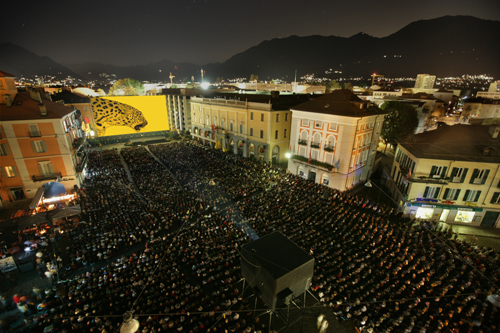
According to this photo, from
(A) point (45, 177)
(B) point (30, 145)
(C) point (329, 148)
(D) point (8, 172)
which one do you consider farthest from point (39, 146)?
(C) point (329, 148)

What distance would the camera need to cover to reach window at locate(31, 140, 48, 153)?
26812 mm

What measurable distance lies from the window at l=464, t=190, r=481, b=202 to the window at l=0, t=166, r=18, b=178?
5126 centimetres

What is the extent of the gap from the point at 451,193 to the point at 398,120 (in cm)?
2159

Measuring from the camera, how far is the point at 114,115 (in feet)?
188

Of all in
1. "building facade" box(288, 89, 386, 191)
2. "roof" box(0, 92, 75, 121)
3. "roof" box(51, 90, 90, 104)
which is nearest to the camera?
"roof" box(0, 92, 75, 121)

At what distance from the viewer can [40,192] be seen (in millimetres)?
24953

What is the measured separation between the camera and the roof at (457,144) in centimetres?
2255

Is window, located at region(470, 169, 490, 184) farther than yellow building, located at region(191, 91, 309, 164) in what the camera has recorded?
No

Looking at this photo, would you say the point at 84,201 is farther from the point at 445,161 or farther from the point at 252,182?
the point at 445,161

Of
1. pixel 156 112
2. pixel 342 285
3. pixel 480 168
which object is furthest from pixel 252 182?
pixel 156 112

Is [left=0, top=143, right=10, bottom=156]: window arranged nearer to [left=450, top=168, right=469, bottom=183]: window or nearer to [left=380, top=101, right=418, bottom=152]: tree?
[left=450, top=168, right=469, bottom=183]: window

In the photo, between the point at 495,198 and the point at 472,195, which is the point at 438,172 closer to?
the point at 472,195

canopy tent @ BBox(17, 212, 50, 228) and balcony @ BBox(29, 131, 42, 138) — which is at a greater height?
balcony @ BBox(29, 131, 42, 138)

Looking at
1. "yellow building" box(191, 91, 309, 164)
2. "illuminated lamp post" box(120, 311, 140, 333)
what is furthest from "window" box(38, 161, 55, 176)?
"illuminated lamp post" box(120, 311, 140, 333)
